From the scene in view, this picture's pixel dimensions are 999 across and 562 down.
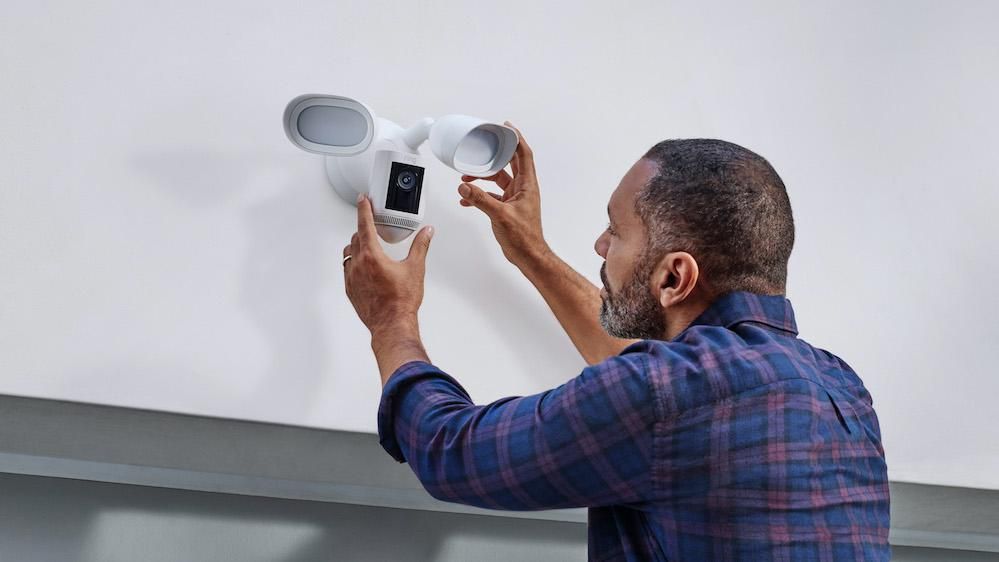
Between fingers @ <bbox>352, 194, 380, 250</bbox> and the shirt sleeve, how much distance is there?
168 millimetres

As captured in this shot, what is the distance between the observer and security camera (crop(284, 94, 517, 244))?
889 mm

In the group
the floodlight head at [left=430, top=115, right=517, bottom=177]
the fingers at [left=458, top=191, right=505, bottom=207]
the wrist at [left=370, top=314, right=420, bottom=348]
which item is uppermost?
the fingers at [left=458, top=191, right=505, bottom=207]

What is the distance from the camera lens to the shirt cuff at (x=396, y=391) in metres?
0.81

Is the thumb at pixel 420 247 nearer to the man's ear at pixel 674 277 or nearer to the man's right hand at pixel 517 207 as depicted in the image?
the man's right hand at pixel 517 207

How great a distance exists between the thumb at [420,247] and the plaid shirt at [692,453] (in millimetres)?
203

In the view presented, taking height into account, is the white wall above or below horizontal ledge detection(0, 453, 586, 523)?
above

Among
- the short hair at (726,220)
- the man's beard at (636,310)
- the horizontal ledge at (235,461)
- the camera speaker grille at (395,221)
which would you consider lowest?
the horizontal ledge at (235,461)

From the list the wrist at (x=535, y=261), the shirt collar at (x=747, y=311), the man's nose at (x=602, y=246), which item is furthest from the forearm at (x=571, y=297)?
the shirt collar at (x=747, y=311)

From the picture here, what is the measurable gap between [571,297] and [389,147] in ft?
0.84

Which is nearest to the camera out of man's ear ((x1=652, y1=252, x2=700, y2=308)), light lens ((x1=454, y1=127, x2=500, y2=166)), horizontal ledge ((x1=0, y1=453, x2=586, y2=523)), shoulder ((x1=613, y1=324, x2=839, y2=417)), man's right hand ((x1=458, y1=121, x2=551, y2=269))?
shoulder ((x1=613, y1=324, x2=839, y2=417))

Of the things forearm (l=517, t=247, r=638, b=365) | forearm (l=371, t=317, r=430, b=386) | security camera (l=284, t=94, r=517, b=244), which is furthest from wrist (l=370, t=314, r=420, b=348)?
forearm (l=517, t=247, r=638, b=365)

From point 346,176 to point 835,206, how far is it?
62 centimetres

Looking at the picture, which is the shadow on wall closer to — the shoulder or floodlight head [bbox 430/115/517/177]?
floodlight head [bbox 430/115/517/177]

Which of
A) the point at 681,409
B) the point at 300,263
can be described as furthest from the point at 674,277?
the point at 300,263
